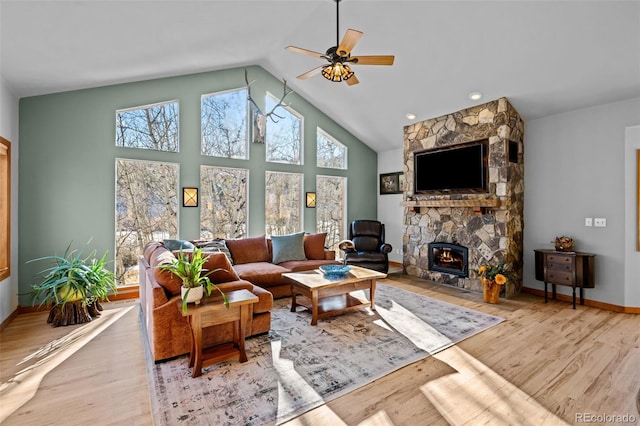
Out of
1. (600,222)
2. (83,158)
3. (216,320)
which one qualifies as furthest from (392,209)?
(83,158)

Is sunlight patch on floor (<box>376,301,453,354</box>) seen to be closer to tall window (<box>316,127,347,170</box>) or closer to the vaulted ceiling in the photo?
the vaulted ceiling

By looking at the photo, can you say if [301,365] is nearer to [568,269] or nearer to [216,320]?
[216,320]

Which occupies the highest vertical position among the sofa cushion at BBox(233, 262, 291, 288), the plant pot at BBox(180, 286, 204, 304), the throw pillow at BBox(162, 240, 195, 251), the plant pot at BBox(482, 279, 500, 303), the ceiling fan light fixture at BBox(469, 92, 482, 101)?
the ceiling fan light fixture at BBox(469, 92, 482, 101)

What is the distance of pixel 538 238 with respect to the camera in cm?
498

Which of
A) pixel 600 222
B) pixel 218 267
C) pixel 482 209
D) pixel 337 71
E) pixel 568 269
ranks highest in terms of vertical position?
pixel 337 71

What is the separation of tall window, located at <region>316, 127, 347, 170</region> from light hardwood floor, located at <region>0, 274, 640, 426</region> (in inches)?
183

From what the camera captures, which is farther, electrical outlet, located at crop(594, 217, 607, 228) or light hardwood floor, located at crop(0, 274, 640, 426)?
electrical outlet, located at crop(594, 217, 607, 228)

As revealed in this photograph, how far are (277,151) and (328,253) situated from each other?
234 cm

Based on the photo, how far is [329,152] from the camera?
7082mm

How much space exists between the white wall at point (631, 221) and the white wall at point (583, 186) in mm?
33

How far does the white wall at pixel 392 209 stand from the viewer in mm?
7305

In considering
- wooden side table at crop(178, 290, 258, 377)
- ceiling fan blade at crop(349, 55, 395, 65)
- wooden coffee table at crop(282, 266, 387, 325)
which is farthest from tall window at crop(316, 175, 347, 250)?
wooden side table at crop(178, 290, 258, 377)

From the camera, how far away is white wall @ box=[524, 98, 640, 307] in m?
4.15

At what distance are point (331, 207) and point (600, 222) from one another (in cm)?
461
